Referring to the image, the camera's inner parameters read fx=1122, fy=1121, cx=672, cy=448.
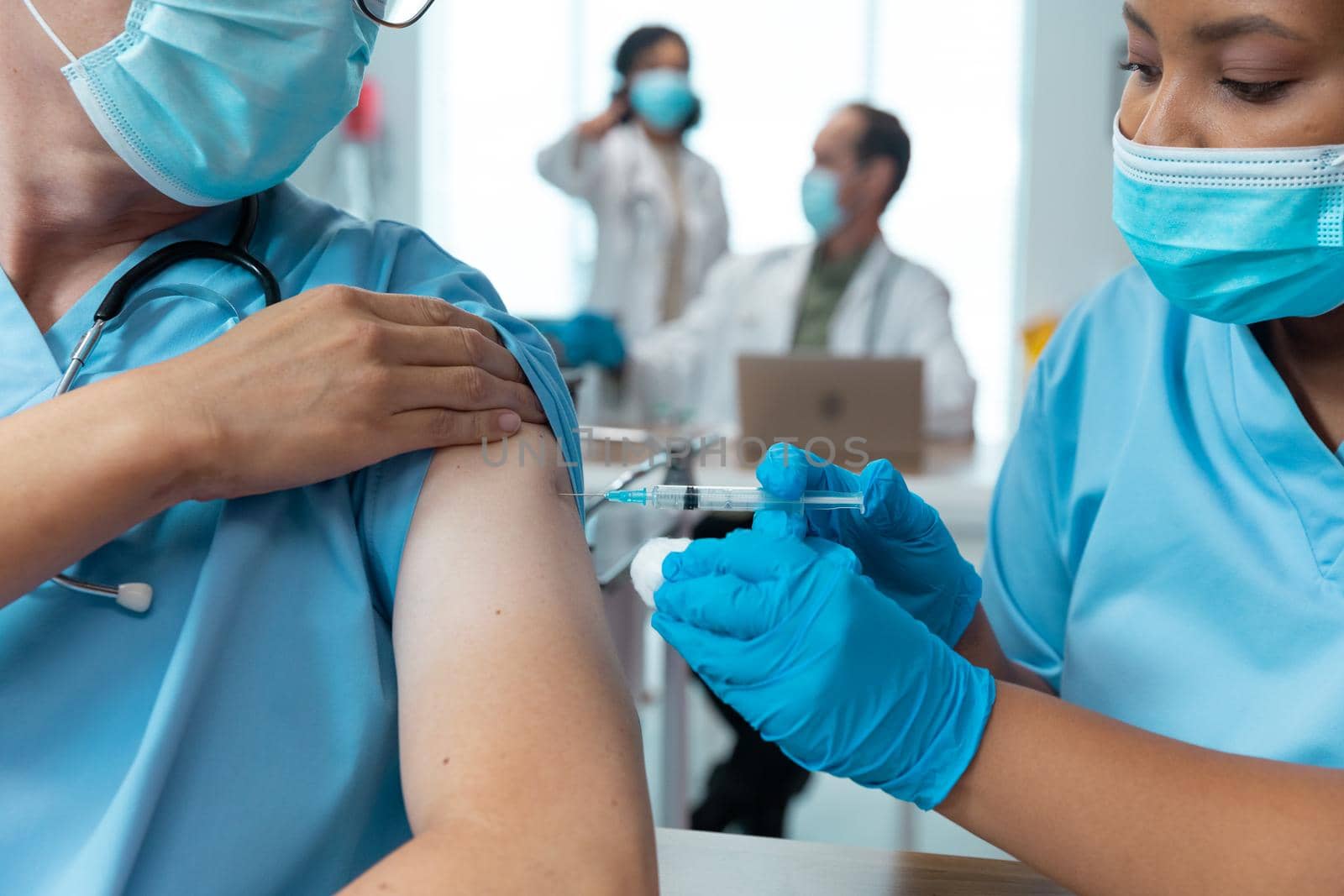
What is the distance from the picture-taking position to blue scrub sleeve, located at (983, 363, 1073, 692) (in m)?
1.21

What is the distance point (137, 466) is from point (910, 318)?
3.18m

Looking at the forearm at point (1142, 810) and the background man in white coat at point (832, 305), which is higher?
the background man in white coat at point (832, 305)

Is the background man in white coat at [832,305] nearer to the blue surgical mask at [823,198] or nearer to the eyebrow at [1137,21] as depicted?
the blue surgical mask at [823,198]

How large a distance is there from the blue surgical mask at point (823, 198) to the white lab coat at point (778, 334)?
16 centimetres

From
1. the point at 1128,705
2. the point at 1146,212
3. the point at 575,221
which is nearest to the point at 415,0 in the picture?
the point at 1146,212

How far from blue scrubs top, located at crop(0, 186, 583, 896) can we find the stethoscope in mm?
19

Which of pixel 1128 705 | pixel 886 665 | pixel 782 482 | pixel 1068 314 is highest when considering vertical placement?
pixel 1068 314

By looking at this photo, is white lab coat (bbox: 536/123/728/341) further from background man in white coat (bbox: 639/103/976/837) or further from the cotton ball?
the cotton ball

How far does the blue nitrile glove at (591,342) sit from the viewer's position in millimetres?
3107

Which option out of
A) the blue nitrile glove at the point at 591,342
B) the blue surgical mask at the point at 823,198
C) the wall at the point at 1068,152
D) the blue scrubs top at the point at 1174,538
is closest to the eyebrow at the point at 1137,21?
the blue scrubs top at the point at 1174,538

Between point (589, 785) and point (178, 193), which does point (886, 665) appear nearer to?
point (589, 785)

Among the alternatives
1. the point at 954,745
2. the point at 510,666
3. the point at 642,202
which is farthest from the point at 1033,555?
the point at 642,202

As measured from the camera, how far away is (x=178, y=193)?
2.87 ft

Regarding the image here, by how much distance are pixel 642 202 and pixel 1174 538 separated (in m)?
3.49
